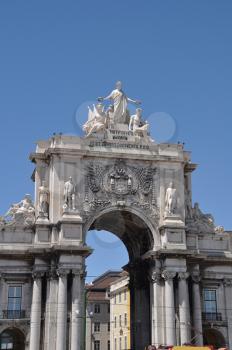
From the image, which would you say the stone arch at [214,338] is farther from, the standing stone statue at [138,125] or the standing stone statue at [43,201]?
the standing stone statue at [138,125]

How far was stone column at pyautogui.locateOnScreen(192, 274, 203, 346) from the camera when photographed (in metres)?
43.0

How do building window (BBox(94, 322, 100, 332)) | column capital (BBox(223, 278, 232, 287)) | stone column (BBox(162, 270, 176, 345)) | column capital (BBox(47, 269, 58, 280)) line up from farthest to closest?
building window (BBox(94, 322, 100, 332)), column capital (BBox(223, 278, 232, 287)), column capital (BBox(47, 269, 58, 280)), stone column (BBox(162, 270, 176, 345))

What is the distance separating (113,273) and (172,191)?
47.2 meters

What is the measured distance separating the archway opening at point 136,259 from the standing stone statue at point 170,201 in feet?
6.37

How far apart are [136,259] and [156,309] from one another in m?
6.09

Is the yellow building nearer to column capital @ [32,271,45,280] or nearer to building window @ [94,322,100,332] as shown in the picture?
building window @ [94,322,100,332]

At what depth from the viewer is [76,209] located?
44.2 metres

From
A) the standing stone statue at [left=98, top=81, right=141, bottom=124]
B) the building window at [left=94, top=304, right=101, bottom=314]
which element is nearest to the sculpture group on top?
the standing stone statue at [left=98, top=81, right=141, bottom=124]

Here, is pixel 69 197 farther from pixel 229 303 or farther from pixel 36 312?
pixel 229 303

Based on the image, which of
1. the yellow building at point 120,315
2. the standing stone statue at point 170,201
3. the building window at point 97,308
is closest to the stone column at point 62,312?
the standing stone statue at point 170,201

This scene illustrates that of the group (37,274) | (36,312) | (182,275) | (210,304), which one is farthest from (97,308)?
(36,312)

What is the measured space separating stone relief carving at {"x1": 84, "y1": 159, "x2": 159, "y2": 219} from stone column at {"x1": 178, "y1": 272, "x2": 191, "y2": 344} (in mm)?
5072

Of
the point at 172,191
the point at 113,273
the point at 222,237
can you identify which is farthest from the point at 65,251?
the point at 113,273

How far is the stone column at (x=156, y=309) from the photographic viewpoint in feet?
141
